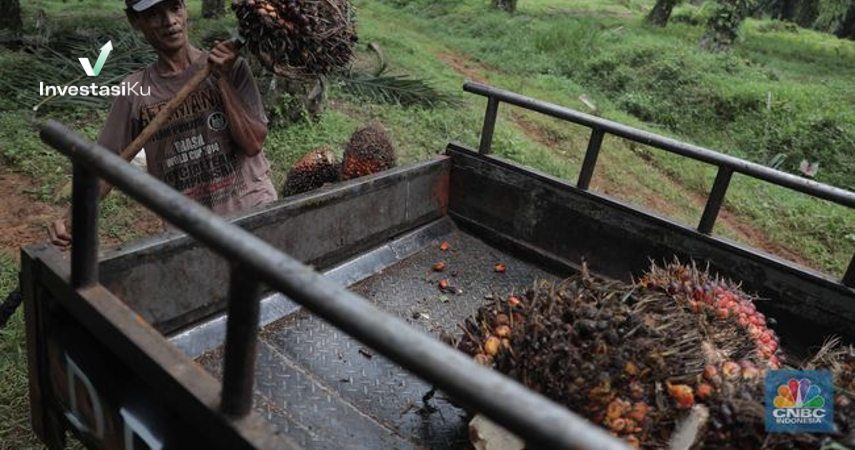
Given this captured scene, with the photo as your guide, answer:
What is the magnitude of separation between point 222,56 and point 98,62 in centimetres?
473

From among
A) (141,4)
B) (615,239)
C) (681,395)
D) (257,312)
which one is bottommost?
(615,239)

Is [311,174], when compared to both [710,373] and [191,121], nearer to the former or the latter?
[191,121]

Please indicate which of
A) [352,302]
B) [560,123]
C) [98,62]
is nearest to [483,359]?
[352,302]

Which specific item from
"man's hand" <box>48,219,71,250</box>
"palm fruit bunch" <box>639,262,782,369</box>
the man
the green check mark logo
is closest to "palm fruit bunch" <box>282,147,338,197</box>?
the man

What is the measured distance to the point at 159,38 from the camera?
2600 mm

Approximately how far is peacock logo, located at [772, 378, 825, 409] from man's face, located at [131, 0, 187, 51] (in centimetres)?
251

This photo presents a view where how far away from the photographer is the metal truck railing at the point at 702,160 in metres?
2.62

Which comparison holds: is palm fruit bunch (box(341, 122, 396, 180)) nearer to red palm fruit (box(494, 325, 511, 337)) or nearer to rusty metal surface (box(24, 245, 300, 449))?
red palm fruit (box(494, 325, 511, 337))

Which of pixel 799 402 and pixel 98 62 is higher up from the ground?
pixel 799 402

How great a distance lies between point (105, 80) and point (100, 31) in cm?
129

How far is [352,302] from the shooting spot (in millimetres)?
1091

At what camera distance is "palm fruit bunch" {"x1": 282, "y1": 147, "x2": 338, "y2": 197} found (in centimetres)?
390

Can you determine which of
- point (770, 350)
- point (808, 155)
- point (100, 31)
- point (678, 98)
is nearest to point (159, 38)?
point (770, 350)

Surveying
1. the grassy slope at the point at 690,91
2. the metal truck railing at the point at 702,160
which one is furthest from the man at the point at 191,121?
the grassy slope at the point at 690,91
